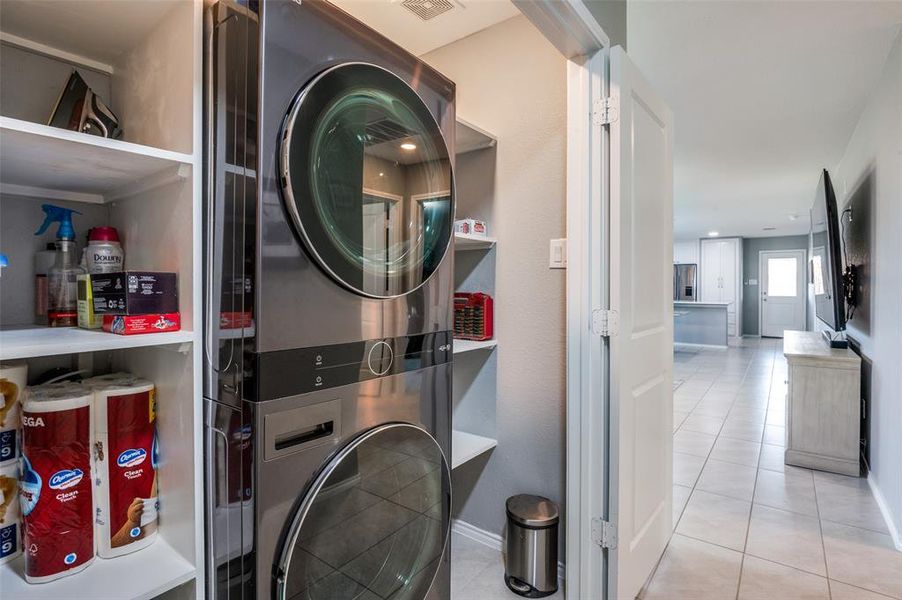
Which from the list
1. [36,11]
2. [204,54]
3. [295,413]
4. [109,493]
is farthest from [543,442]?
[36,11]

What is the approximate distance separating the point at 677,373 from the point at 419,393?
572 cm

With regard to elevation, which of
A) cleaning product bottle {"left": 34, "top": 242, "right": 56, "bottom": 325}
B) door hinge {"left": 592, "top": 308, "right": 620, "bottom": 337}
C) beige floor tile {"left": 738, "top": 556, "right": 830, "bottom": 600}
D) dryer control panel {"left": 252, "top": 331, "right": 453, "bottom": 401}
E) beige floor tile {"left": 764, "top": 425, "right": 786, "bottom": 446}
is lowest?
beige floor tile {"left": 738, "top": 556, "right": 830, "bottom": 600}

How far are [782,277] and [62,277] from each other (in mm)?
12965

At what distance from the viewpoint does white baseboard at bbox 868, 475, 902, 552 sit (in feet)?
6.99

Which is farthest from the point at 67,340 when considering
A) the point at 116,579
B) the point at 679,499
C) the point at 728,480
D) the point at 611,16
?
the point at 728,480

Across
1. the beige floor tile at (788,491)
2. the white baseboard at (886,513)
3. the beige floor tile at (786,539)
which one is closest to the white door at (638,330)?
the beige floor tile at (786,539)

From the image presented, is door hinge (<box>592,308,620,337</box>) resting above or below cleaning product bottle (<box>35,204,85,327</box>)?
below

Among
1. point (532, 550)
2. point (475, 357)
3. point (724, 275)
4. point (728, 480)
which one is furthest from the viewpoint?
point (724, 275)

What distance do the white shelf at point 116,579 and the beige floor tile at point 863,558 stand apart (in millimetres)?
2446

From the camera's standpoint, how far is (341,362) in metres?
1.04

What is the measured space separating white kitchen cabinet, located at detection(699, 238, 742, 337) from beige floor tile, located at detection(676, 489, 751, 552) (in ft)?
30.2

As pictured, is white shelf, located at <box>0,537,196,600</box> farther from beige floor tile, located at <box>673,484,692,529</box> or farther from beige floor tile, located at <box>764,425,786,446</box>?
beige floor tile, located at <box>764,425,786,446</box>

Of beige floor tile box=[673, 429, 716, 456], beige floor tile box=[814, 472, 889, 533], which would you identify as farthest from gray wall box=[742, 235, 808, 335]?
beige floor tile box=[814, 472, 889, 533]

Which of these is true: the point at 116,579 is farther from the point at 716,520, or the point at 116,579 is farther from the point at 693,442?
the point at 693,442
